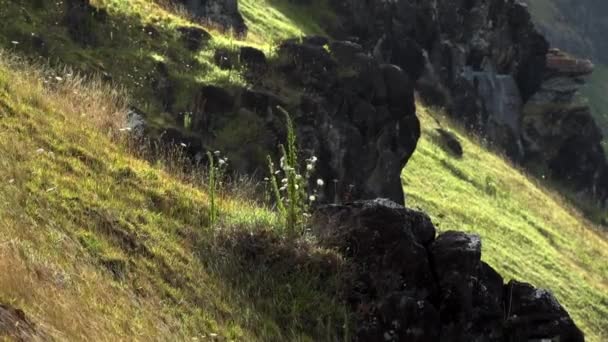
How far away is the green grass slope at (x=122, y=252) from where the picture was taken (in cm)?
675

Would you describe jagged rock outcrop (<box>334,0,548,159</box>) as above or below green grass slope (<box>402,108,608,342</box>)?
above

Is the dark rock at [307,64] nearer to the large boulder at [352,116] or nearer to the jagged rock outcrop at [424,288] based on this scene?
the large boulder at [352,116]

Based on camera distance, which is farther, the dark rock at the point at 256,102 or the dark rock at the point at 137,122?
the dark rock at the point at 256,102

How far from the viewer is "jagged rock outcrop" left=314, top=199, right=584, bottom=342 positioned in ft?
28.4

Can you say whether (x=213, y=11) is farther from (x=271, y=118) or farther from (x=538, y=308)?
(x=538, y=308)

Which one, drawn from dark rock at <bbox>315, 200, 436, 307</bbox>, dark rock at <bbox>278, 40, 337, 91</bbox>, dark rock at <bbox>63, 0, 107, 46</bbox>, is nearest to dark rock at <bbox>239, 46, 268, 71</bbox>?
dark rock at <bbox>278, 40, 337, 91</bbox>

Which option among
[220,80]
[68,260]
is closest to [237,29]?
[220,80]

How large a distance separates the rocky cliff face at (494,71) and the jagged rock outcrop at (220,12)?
11.7 metres

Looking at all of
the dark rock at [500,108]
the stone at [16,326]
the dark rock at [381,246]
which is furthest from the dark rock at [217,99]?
the dark rock at [500,108]

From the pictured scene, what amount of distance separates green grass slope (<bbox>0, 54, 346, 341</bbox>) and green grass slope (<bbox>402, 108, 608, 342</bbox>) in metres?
12.0

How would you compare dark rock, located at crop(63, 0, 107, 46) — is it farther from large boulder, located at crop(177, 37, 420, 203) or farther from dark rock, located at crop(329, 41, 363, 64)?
dark rock, located at crop(329, 41, 363, 64)

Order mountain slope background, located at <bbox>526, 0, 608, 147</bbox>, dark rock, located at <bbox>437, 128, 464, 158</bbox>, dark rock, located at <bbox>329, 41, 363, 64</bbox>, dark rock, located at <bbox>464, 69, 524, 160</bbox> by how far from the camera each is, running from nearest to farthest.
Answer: dark rock, located at <bbox>329, 41, 363, 64</bbox> < dark rock, located at <bbox>437, 128, 464, 158</bbox> < dark rock, located at <bbox>464, 69, 524, 160</bbox> < mountain slope background, located at <bbox>526, 0, 608, 147</bbox>

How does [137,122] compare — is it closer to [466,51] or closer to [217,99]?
[217,99]

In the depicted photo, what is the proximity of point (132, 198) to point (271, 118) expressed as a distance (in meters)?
8.42
